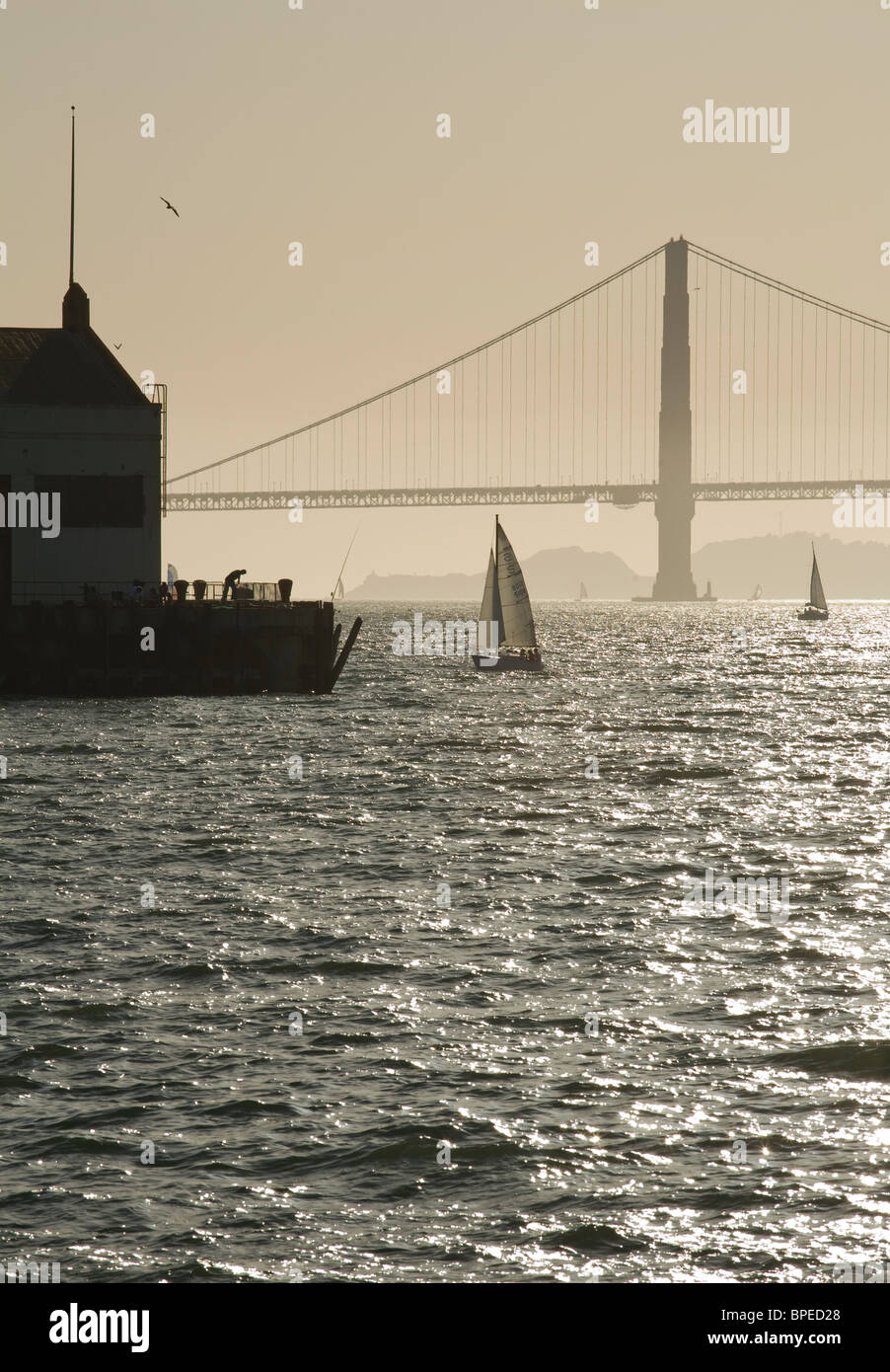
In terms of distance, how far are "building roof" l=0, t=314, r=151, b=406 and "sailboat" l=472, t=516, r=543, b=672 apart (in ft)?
58.8

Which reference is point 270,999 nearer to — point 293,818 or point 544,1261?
point 544,1261

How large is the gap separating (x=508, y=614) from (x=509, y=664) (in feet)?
16.8

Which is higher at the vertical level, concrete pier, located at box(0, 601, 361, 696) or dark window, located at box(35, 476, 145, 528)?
dark window, located at box(35, 476, 145, 528)

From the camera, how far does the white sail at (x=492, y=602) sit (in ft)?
252

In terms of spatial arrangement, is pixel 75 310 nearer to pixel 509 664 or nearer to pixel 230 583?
pixel 230 583

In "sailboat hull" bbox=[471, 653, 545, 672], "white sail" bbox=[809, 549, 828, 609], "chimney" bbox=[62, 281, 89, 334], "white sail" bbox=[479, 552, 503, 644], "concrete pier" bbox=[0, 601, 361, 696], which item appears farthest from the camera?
"white sail" bbox=[809, 549, 828, 609]

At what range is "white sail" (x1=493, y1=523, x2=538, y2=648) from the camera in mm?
69625

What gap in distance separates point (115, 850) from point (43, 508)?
3418 cm

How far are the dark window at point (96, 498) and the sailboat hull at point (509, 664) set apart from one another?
86.6 feet

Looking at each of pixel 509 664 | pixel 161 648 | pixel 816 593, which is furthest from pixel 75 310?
pixel 816 593

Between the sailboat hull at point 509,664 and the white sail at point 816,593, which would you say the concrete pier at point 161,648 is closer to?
the sailboat hull at point 509,664

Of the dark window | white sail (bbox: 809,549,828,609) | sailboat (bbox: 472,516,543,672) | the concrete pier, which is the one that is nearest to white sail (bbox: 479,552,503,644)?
sailboat (bbox: 472,516,543,672)

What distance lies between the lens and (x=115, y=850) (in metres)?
24.8

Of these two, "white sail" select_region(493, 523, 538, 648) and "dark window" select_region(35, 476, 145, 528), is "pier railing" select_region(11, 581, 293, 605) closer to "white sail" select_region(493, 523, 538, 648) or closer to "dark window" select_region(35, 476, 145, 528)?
"dark window" select_region(35, 476, 145, 528)
